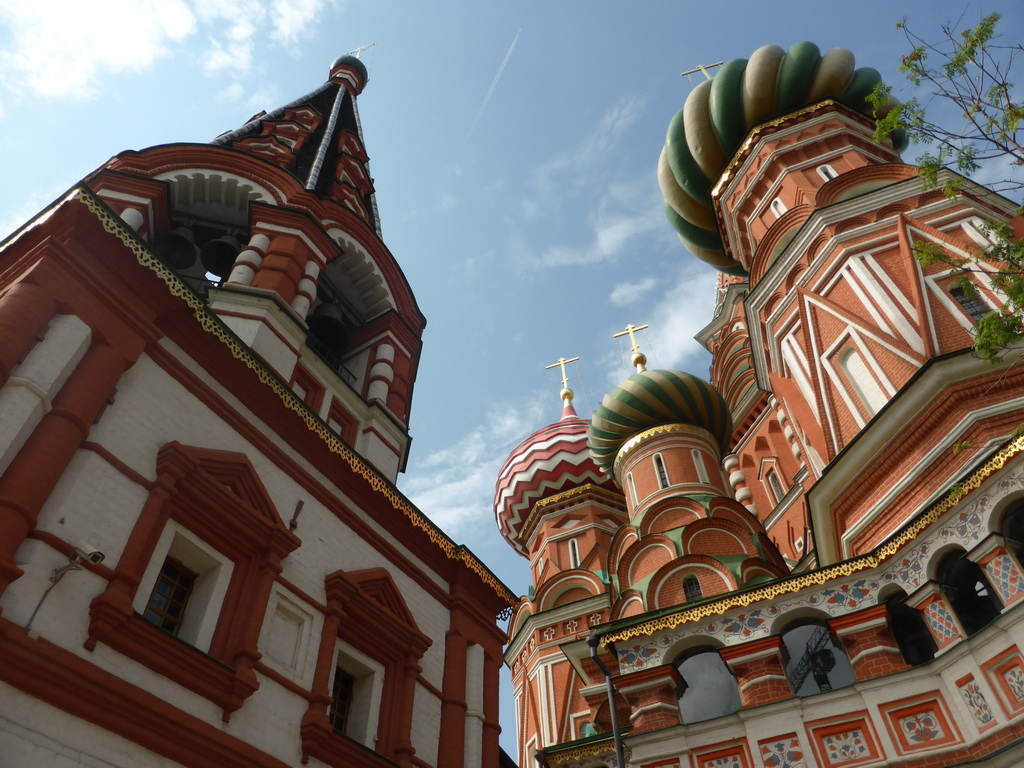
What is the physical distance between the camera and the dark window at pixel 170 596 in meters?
6.58

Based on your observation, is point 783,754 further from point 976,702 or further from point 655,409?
point 655,409

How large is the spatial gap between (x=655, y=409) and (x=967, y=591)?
11141 millimetres

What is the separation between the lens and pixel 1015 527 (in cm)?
833

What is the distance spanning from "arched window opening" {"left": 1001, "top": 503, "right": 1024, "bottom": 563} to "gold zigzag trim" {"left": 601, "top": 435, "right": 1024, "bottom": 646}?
1.33 feet

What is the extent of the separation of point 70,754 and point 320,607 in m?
3.07

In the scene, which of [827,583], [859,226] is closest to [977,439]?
[827,583]

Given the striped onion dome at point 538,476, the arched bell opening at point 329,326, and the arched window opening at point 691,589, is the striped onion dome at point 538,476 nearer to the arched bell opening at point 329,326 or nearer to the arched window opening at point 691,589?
the arched window opening at point 691,589

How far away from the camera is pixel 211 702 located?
20.5 feet

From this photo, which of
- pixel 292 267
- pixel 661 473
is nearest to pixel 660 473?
pixel 661 473

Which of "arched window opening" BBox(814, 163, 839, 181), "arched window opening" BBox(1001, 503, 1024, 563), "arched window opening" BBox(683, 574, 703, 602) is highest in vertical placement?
"arched window opening" BBox(814, 163, 839, 181)

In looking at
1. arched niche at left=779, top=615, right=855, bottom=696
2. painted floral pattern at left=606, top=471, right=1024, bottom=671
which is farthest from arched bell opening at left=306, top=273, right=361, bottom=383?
arched niche at left=779, top=615, right=855, bottom=696

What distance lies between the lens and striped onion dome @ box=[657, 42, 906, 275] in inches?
760

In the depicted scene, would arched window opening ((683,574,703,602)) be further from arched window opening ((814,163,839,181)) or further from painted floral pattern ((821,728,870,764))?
arched window opening ((814,163,839,181))

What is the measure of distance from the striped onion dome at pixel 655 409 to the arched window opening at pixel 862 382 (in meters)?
6.51
